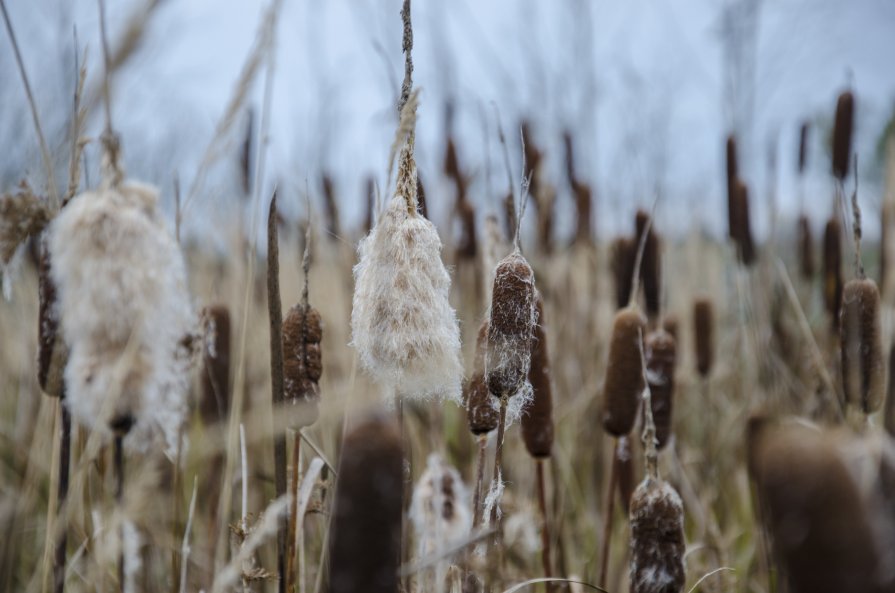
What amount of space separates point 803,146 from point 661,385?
1.19 m

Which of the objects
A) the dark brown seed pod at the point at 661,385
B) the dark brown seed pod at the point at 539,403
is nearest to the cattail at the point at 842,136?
the dark brown seed pod at the point at 661,385

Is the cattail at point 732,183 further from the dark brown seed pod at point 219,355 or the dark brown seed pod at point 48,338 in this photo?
the dark brown seed pod at point 48,338

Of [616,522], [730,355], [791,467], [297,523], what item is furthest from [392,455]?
[730,355]

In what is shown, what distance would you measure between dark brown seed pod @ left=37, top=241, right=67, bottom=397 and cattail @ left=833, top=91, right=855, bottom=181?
4.89ft

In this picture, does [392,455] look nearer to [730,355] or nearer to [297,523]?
[297,523]

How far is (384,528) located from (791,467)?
8.7 inches

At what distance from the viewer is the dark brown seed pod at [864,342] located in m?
0.89

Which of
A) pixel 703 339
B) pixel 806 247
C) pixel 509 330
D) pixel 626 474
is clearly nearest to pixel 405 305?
pixel 509 330

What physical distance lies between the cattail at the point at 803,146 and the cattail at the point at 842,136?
0.40 metres

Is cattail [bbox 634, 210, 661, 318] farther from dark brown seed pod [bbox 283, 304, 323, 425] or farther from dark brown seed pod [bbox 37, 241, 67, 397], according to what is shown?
dark brown seed pod [bbox 37, 241, 67, 397]

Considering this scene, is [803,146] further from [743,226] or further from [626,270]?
[626,270]

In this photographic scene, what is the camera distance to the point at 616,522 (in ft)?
6.31

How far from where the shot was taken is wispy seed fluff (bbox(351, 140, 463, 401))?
74 centimetres

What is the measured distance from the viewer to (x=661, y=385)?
1.09 m
